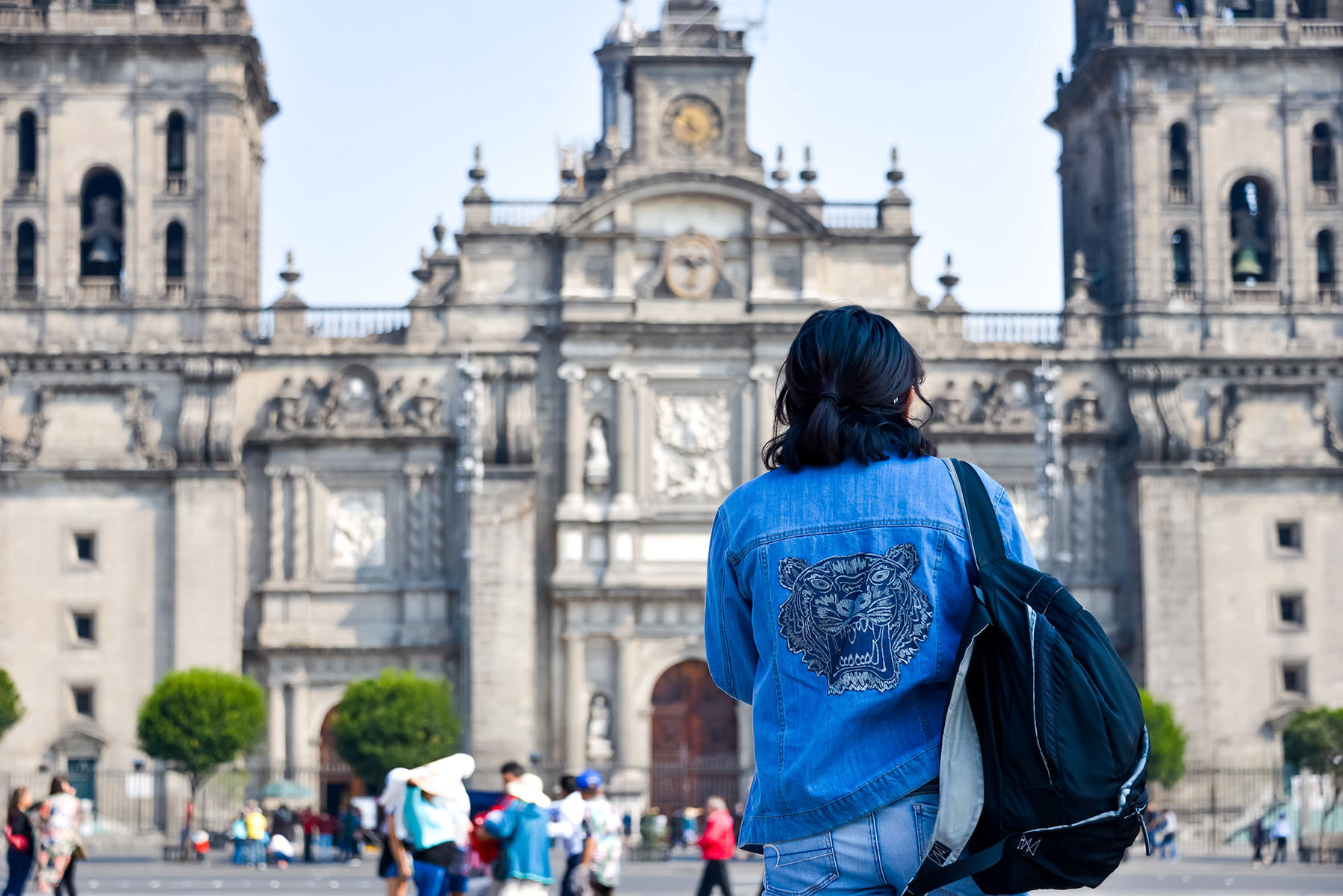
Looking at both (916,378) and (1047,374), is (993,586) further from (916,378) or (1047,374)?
(1047,374)

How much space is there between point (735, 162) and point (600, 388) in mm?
5473

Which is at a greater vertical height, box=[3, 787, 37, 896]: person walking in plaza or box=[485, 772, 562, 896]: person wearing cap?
box=[485, 772, 562, 896]: person wearing cap

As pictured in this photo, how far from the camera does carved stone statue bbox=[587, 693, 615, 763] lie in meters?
41.7

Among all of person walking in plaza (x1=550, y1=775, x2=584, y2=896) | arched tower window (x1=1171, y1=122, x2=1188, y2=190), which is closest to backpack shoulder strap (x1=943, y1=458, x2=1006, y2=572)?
person walking in plaza (x1=550, y1=775, x2=584, y2=896)

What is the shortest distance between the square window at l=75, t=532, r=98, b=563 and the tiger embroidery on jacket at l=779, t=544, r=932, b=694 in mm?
39620

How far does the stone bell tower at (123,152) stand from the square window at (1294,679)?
2318 cm

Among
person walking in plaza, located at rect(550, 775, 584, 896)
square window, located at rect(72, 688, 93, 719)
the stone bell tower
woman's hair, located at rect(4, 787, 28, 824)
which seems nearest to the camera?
person walking in plaza, located at rect(550, 775, 584, 896)

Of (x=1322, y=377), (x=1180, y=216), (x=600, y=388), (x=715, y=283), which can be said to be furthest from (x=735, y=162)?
(x=1322, y=377)

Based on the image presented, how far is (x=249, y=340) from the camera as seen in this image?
141 ft

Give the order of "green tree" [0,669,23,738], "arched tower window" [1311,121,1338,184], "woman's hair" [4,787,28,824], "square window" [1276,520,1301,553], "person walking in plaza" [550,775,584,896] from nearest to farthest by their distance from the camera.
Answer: "person walking in plaza" [550,775,584,896], "woman's hair" [4,787,28,824], "green tree" [0,669,23,738], "square window" [1276,520,1301,553], "arched tower window" [1311,121,1338,184]

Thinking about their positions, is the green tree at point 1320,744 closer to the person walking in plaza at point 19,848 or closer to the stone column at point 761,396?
the stone column at point 761,396

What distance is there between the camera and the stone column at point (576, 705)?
137ft

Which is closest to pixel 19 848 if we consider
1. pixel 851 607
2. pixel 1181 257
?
pixel 851 607

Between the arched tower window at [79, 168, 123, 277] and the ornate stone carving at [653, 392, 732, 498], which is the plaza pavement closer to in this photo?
the ornate stone carving at [653, 392, 732, 498]
